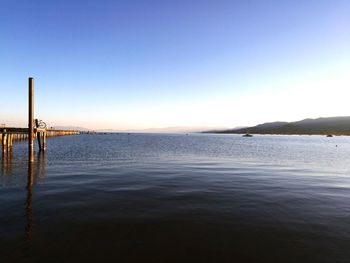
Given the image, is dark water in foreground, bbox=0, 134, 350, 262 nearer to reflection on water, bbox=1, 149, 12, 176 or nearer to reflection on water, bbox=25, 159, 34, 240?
reflection on water, bbox=25, 159, 34, 240

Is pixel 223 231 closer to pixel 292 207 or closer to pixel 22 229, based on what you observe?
pixel 292 207

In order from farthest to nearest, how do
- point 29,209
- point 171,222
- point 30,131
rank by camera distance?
point 30,131, point 29,209, point 171,222

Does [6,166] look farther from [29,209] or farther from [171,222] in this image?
[171,222]

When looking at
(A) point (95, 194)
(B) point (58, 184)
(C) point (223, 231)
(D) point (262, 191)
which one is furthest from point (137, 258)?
(B) point (58, 184)

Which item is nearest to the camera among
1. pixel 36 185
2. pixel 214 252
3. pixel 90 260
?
pixel 90 260

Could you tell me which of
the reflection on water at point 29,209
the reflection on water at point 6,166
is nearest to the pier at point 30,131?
the reflection on water at point 6,166

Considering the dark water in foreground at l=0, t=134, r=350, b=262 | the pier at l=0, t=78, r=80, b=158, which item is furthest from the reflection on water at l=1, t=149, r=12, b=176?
the dark water in foreground at l=0, t=134, r=350, b=262

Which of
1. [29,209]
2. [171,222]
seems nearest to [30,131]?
[29,209]

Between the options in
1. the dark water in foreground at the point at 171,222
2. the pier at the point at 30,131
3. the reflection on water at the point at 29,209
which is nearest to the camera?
the dark water in foreground at the point at 171,222

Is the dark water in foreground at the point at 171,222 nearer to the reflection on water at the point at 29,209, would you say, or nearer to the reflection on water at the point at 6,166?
the reflection on water at the point at 29,209

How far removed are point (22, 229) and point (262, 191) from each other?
434 inches

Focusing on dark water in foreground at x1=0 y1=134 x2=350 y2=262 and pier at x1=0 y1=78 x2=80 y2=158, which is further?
pier at x1=0 y1=78 x2=80 y2=158

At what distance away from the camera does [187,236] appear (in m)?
7.69

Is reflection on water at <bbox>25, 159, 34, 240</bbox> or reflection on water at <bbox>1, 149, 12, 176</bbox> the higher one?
reflection on water at <bbox>1, 149, 12, 176</bbox>
